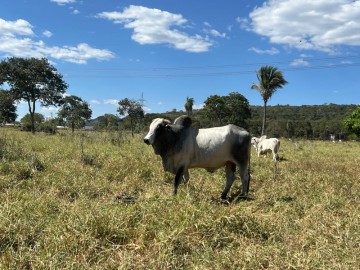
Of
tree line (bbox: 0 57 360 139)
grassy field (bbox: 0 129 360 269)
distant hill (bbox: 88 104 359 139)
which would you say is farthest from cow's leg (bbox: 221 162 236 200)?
tree line (bbox: 0 57 360 139)

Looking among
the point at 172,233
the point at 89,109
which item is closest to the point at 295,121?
the point at 89,109

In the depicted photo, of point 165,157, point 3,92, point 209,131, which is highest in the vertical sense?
point 3,92

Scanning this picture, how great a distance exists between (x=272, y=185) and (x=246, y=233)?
4.47 meters

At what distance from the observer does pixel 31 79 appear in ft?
141

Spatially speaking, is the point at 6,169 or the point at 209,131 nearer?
the point at 209,131

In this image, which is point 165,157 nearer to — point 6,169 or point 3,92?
point 6,169

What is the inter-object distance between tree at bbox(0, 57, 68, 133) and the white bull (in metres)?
35.5

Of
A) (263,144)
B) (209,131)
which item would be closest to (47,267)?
(209,131)

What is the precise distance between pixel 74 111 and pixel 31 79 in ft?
52.5

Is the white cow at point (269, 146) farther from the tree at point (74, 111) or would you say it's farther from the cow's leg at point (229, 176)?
the tree at point (74, 111)

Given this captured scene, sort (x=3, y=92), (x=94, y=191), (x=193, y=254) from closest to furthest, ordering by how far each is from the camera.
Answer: (x=193, y=254)
(x=94, y=191)
(x=3, y=92)

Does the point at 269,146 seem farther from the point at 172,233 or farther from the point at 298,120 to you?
the point at 298,120

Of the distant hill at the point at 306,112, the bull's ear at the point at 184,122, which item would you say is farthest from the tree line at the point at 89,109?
the distant hill at the point at 306,112

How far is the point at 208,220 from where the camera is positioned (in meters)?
5.29
